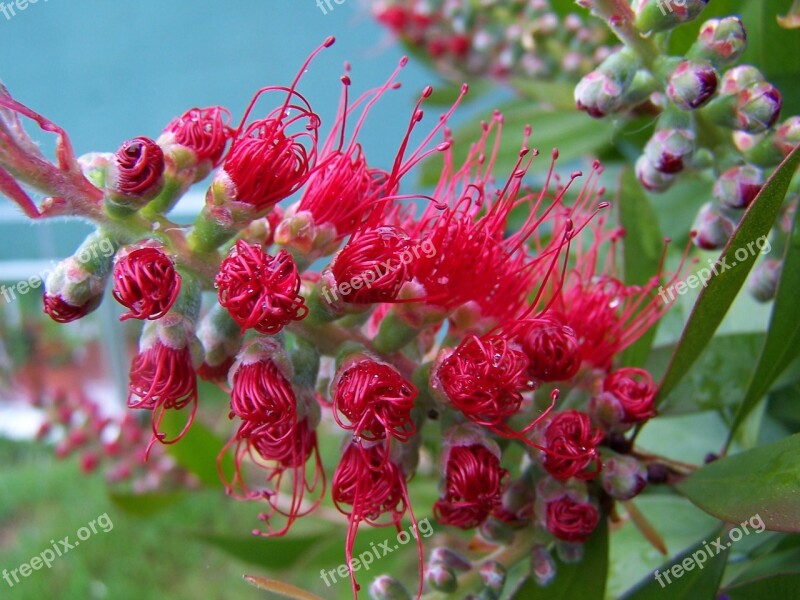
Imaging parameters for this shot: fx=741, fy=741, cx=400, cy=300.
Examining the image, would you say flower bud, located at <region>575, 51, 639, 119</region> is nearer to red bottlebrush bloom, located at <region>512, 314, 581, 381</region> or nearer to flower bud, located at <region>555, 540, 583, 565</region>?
red bottlebrush bloom, located at <region>512, 314, 581, 381</region>

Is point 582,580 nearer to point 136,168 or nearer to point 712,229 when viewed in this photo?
point 712,229

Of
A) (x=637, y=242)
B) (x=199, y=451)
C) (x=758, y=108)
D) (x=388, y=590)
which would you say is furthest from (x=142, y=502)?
(x=758, y=108)

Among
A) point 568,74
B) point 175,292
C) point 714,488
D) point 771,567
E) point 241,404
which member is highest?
point 175,292

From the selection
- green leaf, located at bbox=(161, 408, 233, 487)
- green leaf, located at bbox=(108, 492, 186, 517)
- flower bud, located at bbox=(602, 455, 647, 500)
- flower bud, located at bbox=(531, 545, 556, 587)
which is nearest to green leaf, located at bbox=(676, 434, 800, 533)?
flower bud, located at bbox=(602, 455, 647, 500)

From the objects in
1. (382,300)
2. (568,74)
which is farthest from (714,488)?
(568,74)

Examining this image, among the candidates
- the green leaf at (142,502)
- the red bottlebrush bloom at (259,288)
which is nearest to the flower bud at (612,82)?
the red bottlebrush bloom at (259,288)

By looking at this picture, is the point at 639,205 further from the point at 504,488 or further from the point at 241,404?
the point at 241,404
